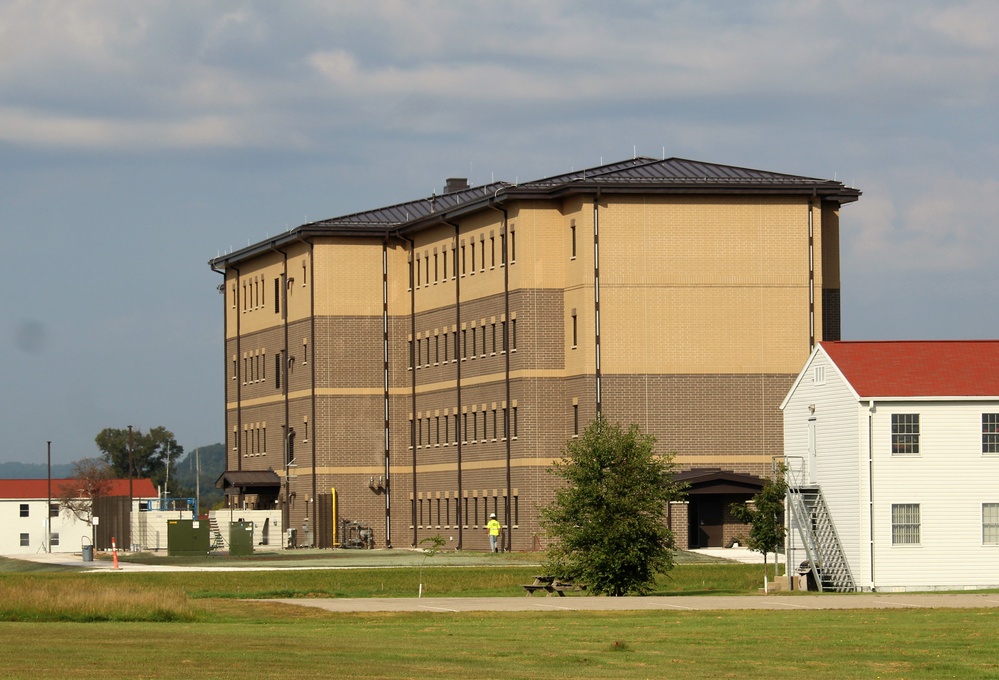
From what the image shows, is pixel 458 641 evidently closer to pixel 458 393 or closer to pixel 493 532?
pixel 493 532

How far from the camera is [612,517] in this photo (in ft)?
165

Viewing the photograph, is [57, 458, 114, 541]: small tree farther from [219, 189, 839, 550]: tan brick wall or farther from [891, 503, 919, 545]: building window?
[891, 503, 919, 545]: building window

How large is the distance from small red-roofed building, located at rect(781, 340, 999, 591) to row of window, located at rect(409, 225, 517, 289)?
108 ft

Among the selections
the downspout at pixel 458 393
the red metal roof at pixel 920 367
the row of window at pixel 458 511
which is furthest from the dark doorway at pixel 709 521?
the red metal roof at pixel 920 367

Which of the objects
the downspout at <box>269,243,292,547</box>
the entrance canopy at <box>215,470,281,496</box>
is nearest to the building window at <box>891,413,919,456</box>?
the downspout at <box>269,243,292,547</box>

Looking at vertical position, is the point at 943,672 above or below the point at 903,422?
below

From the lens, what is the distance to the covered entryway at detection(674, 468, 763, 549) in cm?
8012

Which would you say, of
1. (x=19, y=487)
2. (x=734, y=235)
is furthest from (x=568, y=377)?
(x=19, y=487)

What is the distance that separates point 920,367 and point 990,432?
263 cm

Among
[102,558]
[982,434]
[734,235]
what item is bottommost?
[102,558]

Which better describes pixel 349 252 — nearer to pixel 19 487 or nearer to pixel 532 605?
pixel 532 605

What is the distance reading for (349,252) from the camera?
9875 cm

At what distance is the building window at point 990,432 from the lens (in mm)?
54188

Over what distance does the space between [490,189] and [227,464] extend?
26.4 meters
